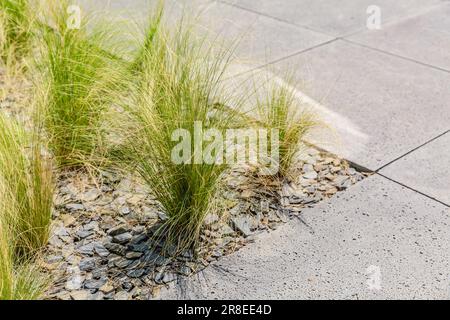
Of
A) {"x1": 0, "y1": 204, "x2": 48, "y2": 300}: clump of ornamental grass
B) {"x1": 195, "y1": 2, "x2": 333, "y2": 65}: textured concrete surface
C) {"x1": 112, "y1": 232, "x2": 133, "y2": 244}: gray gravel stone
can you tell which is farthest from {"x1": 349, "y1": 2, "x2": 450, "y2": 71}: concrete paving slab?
{"x1": 0, "y1": 204, "x2": 48, "y2": 300}: clump of ornamental grass

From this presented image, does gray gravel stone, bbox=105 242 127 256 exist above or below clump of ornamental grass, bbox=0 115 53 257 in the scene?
below

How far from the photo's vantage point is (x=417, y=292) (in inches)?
104

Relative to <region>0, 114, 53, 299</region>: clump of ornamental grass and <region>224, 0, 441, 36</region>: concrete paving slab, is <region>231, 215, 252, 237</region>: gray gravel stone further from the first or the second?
<region>224, 0, 441, 36</region>: concrete paving slab

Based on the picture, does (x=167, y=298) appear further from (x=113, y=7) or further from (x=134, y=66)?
(x=113, y=7)

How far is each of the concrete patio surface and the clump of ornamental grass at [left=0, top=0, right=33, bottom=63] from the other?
1642 mm

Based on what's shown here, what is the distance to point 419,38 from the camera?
5.32 meters

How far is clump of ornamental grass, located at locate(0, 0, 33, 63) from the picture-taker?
4598 mm

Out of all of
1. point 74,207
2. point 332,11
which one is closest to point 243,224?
point 74,207

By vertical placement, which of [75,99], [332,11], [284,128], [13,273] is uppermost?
[332,11]

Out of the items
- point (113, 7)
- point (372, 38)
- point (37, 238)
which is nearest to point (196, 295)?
point (37, 238)

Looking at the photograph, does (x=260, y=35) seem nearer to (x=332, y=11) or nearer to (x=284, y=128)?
(x=332, y=11)

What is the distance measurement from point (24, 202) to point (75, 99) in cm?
86

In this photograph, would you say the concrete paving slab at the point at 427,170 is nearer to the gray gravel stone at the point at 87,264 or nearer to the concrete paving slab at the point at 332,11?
the gray gravel stone at the point at 87,264

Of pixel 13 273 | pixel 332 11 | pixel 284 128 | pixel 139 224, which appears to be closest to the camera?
pixel 13 273
